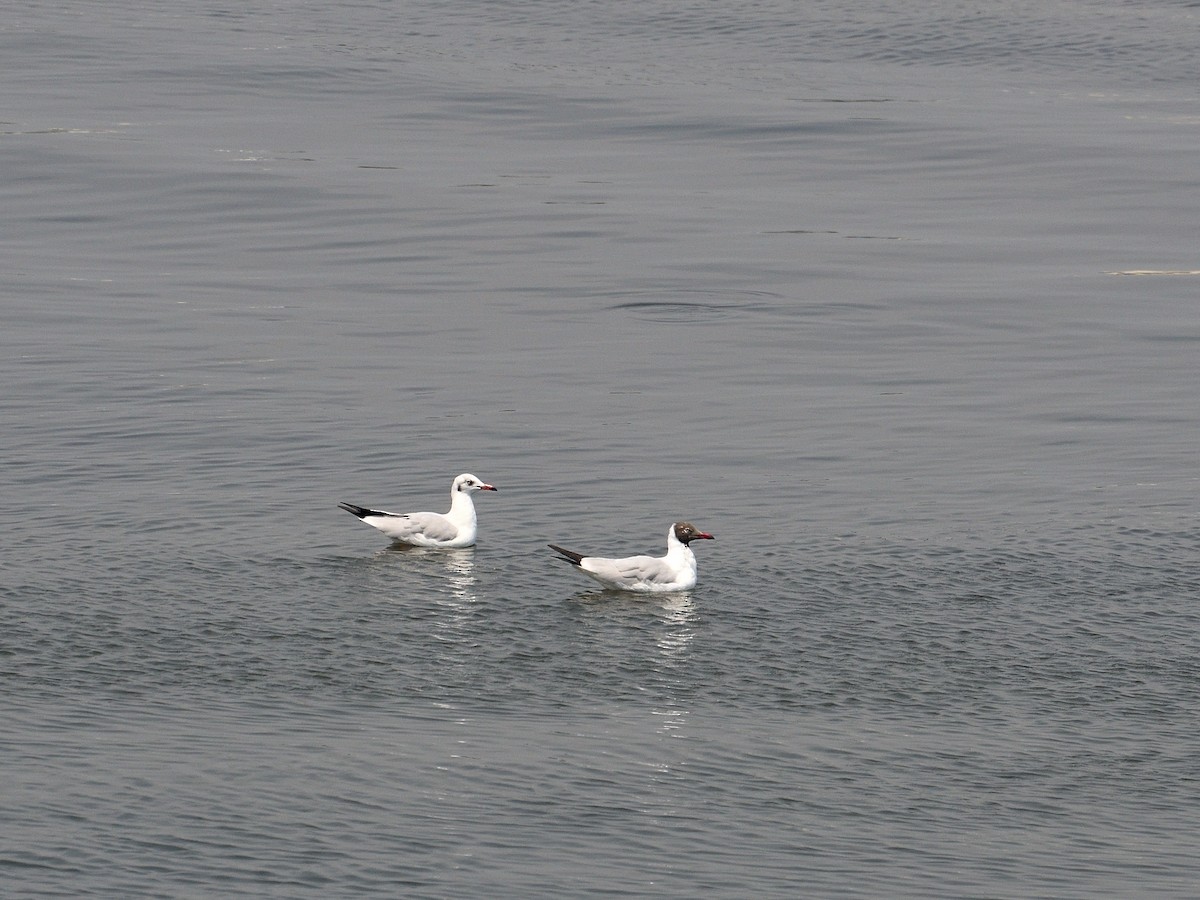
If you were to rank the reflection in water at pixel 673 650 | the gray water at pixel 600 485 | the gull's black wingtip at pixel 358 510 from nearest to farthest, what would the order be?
the gray water at pixel 600 485, the reflection in water at pixel 673 650, the gull's black wingtip at pixel 358 510

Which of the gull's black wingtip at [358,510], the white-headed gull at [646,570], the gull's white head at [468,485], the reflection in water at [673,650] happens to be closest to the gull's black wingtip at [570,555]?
the white-headed gull at [646,570]

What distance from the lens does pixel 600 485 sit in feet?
94.9

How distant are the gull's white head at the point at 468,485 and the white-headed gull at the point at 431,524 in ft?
1.03

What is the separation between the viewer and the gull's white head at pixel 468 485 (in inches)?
Answer: 1041

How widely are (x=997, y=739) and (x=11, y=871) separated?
8514 mm

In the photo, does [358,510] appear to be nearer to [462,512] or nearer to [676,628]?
[462,512]

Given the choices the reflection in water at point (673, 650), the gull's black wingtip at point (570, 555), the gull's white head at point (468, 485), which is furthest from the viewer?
the gull's white head at point (468, 485)

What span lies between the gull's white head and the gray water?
1.76 feet

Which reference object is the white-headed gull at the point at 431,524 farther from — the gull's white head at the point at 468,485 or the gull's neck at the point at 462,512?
the gull's white head at the point at 468,485

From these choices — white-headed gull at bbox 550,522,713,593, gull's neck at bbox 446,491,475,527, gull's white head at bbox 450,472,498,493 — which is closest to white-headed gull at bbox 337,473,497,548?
gull's neck at bbox 446,491,475,527

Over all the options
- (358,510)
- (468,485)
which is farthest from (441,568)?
(468,485)

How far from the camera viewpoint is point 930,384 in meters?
35.9

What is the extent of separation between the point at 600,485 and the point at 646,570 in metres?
5.10

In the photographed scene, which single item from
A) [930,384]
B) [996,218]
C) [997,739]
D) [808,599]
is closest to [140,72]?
[996,218]
